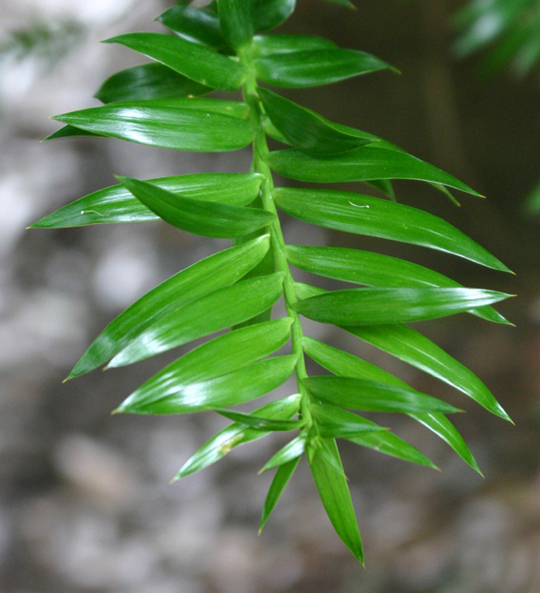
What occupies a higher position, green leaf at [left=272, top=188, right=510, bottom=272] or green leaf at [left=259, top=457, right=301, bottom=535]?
green leaf at [left=272, top=188, right=510, bottom=272]

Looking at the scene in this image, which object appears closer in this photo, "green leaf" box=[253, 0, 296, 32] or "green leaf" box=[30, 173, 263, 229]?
"green leaf" box=[30, 173, 263, 229]

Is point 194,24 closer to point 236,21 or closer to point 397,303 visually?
point 236,21

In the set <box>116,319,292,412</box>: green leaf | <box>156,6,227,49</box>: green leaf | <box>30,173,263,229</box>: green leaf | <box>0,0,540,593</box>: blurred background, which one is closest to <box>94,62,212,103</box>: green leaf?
<box>156,6,227,49</box>: green leaf

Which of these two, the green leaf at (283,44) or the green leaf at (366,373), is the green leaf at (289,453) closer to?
the green leaf at (366,373)

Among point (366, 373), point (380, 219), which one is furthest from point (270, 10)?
point (366, 373)

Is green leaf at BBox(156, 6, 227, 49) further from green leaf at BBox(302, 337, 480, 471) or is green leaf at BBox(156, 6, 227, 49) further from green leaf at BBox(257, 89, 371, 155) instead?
green leaf at BBox(302, 337, 480, 471)

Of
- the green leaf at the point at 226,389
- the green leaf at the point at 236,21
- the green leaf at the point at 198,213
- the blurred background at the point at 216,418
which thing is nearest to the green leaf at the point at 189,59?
the green leaf at the point at 236,21
